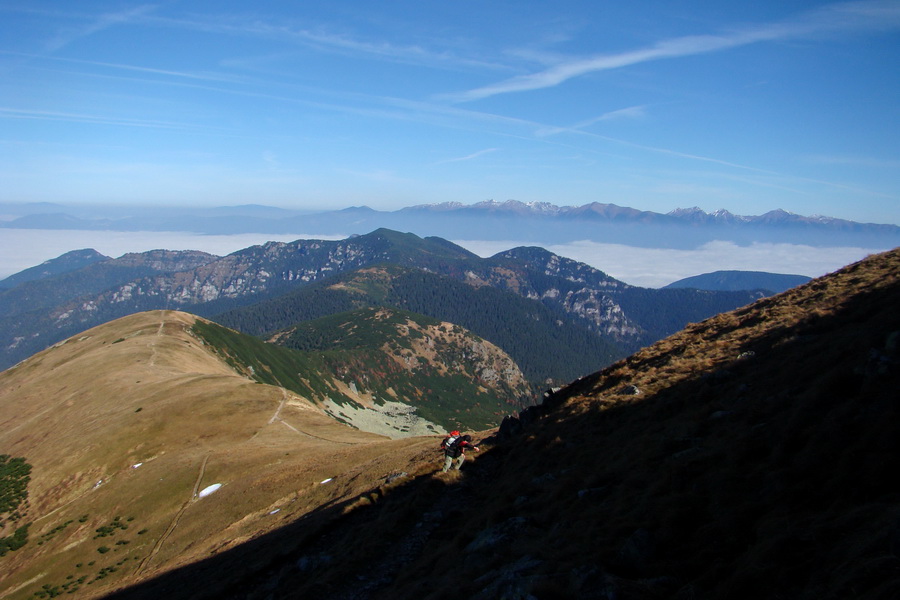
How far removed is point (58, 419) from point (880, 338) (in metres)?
114

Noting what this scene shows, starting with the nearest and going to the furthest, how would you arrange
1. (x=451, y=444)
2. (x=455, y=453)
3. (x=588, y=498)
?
(x=588, y=498)
(x=455, y=453)
(x=451, y=444)

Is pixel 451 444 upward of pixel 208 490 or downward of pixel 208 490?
upward

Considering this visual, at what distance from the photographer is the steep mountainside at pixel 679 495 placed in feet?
36.1

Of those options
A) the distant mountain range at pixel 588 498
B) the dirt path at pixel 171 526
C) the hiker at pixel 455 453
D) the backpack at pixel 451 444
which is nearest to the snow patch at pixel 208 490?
the distant mountain range at pixel 588 498

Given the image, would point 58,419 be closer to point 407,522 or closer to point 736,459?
point 407,522

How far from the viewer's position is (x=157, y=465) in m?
59.2

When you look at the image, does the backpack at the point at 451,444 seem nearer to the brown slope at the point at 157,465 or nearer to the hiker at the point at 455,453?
the hiker at the point at 455,453

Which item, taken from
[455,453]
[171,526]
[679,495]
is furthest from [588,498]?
[171,526]

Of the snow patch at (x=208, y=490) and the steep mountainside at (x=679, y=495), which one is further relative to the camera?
the snow patch at (x=208, y=490)

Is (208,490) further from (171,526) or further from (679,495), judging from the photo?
(679,495)

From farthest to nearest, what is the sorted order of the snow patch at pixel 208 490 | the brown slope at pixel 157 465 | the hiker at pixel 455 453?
the snow patch at pixel 208 490 < the brown slope at pixel 157 465 < the hiker at pixel 455 453

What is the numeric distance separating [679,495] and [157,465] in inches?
2524

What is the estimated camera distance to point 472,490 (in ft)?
88.0

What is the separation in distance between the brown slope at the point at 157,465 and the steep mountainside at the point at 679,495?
801cm
